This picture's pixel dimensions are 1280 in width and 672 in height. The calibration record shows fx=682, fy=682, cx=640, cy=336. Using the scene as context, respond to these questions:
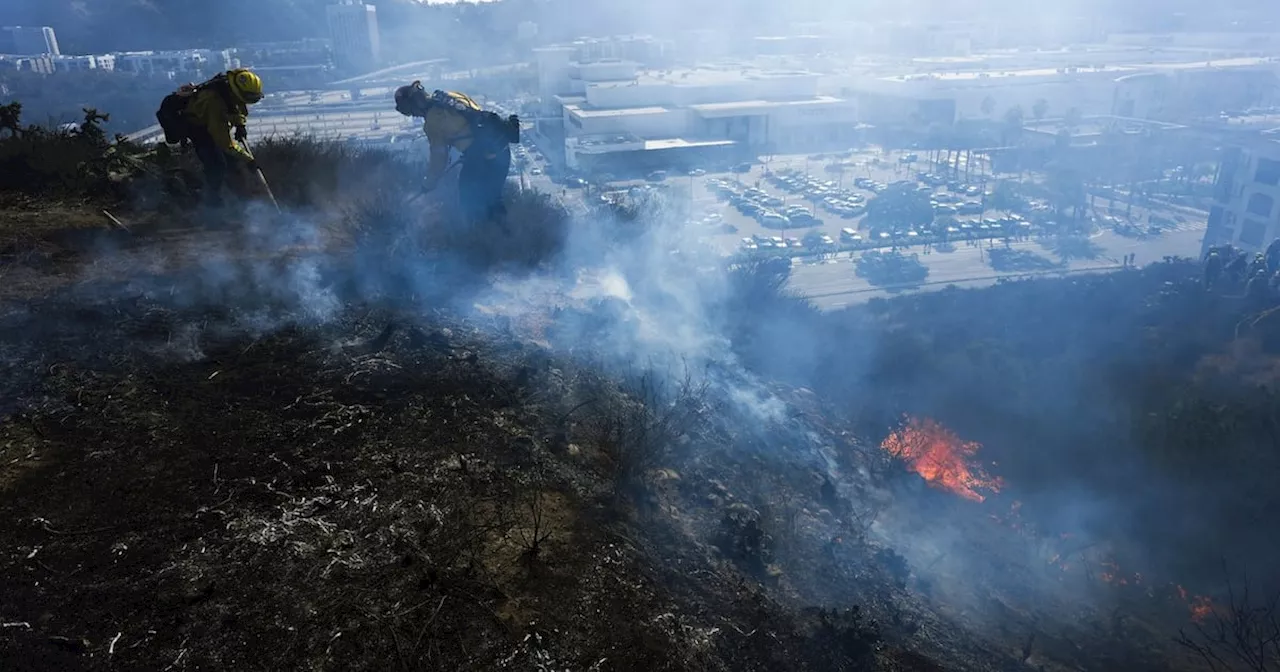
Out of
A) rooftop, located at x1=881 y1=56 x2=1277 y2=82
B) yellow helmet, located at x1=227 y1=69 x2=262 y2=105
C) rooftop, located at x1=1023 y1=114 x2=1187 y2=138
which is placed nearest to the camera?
yellow helmet, located at x1=227 y1=69 x2=262 y2=105

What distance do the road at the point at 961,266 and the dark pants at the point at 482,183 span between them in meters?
15.3

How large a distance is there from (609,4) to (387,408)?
12804 centimetres

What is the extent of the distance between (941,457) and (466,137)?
1213 cm

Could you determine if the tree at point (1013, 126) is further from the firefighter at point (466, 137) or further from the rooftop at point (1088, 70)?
the firefighter at point (466, 137)

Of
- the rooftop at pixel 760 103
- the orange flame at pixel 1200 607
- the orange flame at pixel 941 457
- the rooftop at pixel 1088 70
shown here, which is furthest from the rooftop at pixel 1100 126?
the orange flame at pixel 1200 607

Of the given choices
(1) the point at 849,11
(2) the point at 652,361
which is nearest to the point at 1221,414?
(2) the point at 652,361

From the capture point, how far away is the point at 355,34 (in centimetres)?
8662

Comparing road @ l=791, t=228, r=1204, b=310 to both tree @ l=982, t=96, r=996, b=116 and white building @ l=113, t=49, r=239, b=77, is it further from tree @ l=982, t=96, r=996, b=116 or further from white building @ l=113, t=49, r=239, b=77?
white building @ l=113, t=49, r=239, b=77

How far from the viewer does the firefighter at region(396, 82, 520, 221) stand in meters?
11.2

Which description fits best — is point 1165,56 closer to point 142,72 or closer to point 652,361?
point 652,361

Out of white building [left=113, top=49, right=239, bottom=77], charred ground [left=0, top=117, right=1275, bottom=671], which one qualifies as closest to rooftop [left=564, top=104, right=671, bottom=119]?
Result: charred ground [left=0, top=117, right=1275, bottom=671]

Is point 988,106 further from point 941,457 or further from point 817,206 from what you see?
point 941,457

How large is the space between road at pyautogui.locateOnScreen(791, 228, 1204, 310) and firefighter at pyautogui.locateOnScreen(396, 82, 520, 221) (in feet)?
51.0

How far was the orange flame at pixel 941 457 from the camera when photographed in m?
14.5
